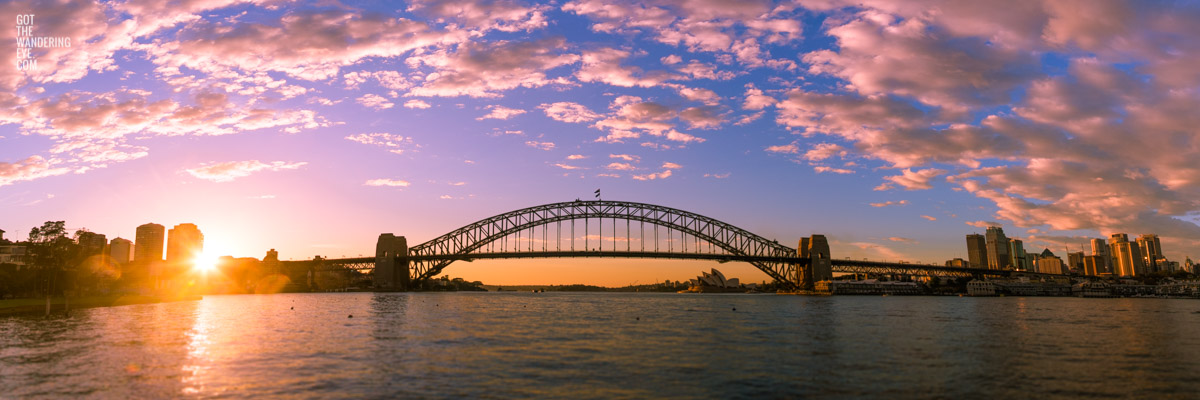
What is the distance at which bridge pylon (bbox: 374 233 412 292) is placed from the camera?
192 metres

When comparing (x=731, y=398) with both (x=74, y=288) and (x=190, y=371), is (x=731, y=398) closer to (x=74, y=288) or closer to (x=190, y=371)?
(x=190, y=371)

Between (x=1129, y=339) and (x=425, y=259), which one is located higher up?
(x=425, y=259)

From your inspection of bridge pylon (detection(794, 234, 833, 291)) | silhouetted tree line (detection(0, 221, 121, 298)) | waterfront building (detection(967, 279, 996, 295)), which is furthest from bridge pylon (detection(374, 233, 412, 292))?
waterfront building (detection(967, 279, 996, 295))

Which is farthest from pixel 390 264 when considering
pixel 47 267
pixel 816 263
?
pixel 816 263

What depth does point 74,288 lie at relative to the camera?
101875 millimetres

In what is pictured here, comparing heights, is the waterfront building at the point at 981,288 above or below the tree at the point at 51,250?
below

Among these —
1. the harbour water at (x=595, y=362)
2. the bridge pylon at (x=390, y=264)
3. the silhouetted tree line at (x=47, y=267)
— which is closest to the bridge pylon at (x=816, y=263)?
the bridge pylon at (x=390, y=264)

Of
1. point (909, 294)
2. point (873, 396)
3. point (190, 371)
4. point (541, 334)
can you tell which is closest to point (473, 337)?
point (541, 334)

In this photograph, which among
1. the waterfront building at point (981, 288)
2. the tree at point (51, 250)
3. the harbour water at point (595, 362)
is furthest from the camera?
the waterfront building at point (981, 288)

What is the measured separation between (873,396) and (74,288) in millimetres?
122561

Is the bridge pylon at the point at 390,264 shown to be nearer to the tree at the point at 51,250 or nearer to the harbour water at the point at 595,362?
the tree at the point at 51,250

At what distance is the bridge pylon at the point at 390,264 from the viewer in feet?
632

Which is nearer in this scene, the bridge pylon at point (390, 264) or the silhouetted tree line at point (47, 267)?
the silhouetted tree line at point (47, 267)

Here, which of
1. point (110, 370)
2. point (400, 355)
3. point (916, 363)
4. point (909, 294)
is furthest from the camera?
point (909, 294)
